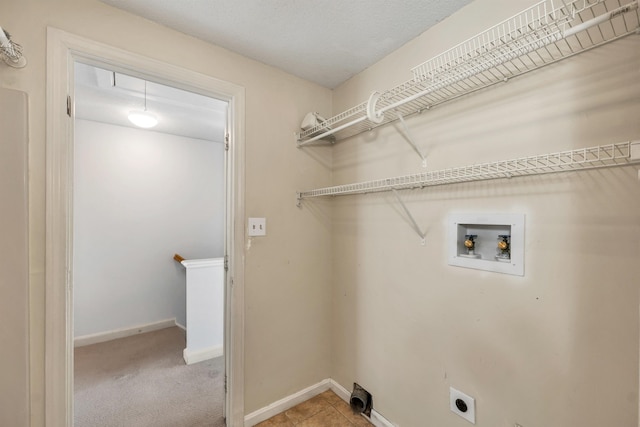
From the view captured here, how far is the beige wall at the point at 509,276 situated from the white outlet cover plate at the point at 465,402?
0.09 feet

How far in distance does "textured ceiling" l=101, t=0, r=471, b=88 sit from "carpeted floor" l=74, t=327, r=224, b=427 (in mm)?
2353

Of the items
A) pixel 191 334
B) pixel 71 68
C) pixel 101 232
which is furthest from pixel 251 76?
pixel 101 232

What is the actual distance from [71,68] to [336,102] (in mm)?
1531

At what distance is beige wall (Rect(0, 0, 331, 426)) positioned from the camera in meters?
1.18

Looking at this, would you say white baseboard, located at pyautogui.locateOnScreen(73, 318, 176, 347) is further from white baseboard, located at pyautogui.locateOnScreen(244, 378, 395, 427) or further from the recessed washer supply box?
the recessed washer supply box

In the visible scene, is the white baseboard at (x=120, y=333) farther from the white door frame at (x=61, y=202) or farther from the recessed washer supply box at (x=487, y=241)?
the recessed washer supply box at (x=487, y=241)

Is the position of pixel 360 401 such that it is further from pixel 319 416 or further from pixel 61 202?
pixel 61 202

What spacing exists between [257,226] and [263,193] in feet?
0.72

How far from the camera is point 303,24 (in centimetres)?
145

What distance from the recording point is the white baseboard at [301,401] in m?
1.73

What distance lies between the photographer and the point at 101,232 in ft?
9.95

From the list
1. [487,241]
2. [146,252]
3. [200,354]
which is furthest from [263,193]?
[146,252]

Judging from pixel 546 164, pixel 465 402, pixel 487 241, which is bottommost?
pixel 465 402

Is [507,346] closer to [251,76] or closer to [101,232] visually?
[251,76]
